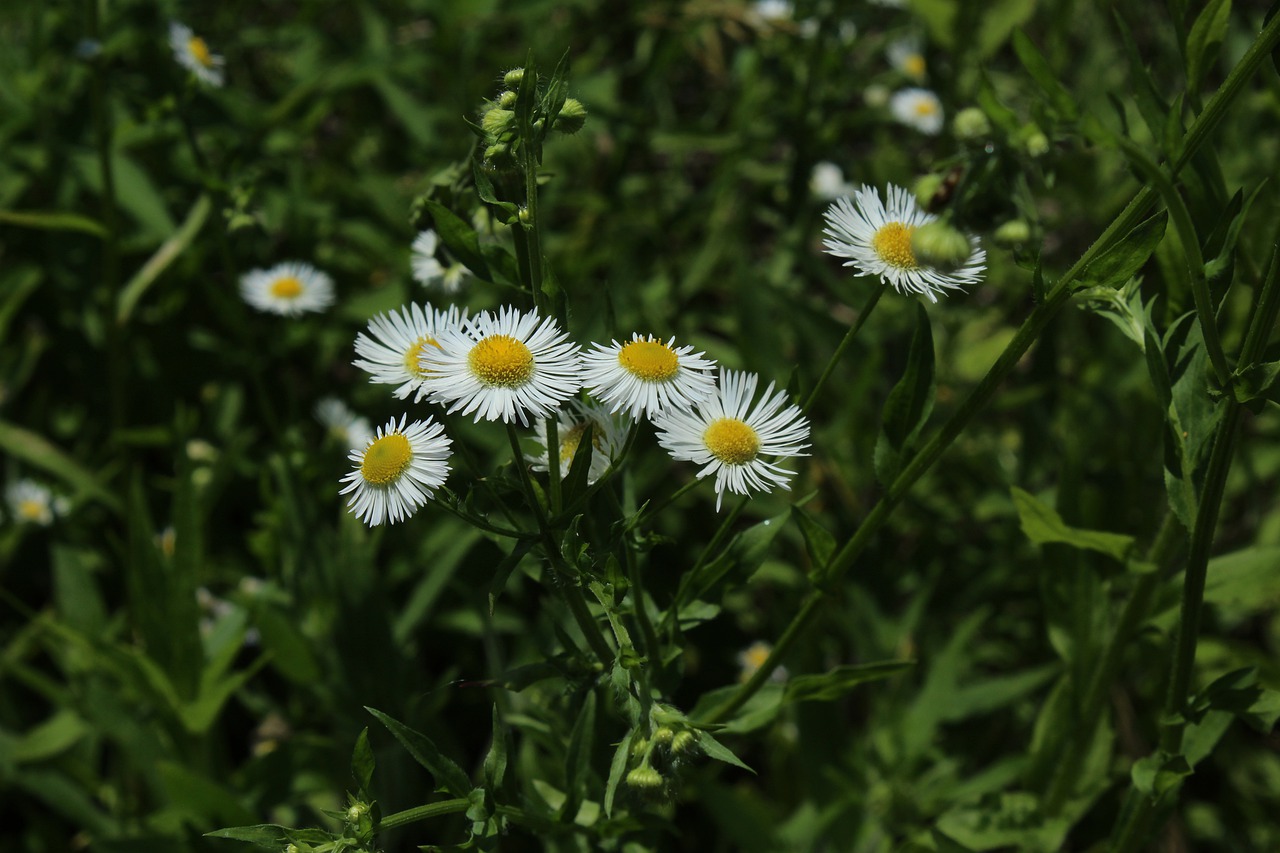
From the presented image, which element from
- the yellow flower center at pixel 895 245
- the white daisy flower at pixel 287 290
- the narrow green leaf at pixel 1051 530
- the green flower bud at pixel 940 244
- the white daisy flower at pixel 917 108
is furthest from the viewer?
the white daisy flower at pixel 917 108

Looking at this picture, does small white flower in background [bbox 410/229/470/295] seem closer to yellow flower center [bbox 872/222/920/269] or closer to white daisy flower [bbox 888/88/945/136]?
yellow flower center [bbox 872/222/920/269]

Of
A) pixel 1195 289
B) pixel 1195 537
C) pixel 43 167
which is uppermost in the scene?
pixel 43 167

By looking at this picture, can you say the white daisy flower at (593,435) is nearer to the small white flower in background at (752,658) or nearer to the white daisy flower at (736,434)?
the white daisy flower at (736,434)

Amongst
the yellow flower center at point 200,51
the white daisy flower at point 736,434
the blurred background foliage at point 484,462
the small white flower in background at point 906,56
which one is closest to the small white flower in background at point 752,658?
the blurred background foliage at point 484,462

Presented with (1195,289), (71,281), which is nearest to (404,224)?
(71,281)

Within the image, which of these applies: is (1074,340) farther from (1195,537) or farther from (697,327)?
(1195,537)

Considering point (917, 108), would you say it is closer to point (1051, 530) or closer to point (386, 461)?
point (1051, 530)
